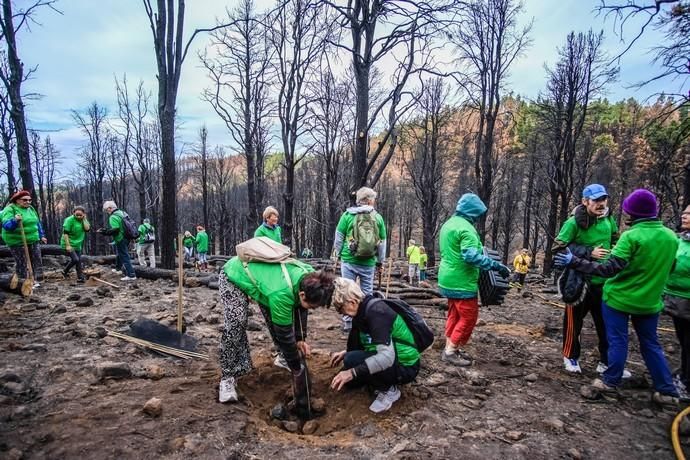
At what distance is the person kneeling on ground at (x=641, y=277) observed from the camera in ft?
10.8

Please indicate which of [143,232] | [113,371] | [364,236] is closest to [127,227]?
[143,232]

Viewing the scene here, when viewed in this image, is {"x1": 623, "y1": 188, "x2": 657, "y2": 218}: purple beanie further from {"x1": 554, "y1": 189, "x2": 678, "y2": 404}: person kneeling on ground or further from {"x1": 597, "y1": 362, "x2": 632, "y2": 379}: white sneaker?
{"x1": 597, "y1": 362, "x2": 632, "y2": 379}: white sneaker

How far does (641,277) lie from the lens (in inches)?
131

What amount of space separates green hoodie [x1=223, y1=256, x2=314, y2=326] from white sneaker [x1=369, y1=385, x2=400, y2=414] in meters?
1.12

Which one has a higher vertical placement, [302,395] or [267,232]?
[267,232]

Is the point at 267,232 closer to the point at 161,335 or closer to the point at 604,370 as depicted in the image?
the point at 161,335

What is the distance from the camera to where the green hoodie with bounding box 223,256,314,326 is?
2.80 m

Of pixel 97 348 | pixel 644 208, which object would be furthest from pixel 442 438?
pixel 97 348

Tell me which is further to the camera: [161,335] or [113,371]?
[161,335]

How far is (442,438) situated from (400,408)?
1.69ft

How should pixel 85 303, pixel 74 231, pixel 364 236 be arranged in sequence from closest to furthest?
1. pixel 364 236
2. pixel 85 303
3. pixel 74 231

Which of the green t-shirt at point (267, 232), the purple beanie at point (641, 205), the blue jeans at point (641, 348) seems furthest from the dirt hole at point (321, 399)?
the green t-shirt at point (267, 232)

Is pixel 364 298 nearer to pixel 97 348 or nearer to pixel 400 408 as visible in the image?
pixel 400 408

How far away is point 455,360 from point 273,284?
2.54 meters
